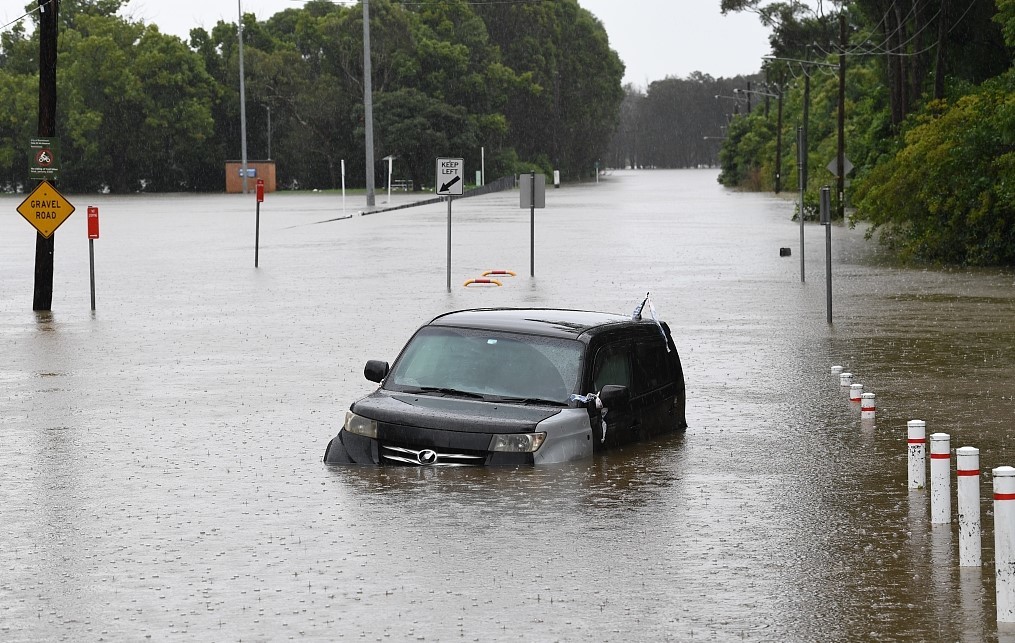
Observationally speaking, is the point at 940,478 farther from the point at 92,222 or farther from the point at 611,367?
the point at 92,222

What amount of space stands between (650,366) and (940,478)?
403 cm

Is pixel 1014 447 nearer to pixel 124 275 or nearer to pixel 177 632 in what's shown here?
pixel 177 632

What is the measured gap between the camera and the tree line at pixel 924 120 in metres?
34.5

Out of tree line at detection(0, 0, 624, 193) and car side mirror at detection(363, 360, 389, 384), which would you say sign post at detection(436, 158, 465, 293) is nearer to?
car side mirror at detection(363, 360, 389, 384)

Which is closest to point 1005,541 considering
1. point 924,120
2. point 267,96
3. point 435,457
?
point 435,457

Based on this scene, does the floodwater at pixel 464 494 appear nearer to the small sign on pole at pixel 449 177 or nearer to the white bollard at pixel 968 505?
the white bollard at pixel 968 505

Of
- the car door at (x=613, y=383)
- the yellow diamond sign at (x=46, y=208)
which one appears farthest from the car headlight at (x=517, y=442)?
the yellow diamond sign at (x=46, y=208)

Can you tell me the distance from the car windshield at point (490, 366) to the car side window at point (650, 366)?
0.85 m

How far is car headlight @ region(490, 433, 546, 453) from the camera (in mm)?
11594

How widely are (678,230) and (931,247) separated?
1664 cm

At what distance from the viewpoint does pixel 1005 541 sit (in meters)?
7.54

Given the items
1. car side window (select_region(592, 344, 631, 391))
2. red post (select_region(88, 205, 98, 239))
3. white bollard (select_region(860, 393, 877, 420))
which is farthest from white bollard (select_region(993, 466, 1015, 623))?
red post (select_region(88, 205, 98, 239))

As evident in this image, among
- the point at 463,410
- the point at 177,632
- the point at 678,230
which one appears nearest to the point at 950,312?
the point at 463,410

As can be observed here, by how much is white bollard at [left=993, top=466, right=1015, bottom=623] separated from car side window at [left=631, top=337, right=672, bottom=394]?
5.55m
